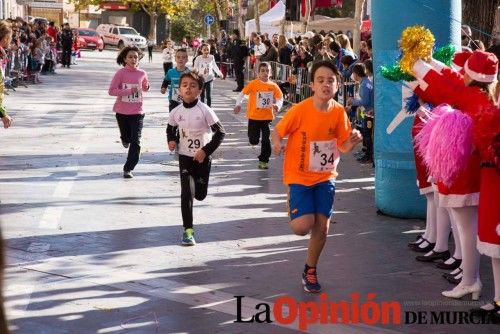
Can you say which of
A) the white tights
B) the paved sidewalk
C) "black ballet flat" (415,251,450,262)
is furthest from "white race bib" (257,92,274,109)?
the white tights

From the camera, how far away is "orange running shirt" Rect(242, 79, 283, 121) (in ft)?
49.3

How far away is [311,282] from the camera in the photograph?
755 centimetres

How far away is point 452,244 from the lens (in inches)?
387

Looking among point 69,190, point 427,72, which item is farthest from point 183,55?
point 427,72

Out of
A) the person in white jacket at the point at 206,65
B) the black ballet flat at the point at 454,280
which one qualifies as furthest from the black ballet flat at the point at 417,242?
the person in white jacket at the point at 206,65

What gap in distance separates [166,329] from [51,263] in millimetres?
2234

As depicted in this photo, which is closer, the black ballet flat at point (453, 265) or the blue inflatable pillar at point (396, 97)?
the black ballet flat at point (453, 265)

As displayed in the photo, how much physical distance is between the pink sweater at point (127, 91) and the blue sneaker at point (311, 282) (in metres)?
6.49

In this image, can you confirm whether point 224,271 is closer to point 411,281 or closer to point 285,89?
point 411,281

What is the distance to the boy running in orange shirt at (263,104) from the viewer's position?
1503 cm

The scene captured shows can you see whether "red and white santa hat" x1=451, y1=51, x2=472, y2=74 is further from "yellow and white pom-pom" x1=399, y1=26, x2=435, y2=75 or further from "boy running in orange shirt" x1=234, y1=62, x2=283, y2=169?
"boy running in orange shirt" x1=234, y1=62, x2=283, y2=169

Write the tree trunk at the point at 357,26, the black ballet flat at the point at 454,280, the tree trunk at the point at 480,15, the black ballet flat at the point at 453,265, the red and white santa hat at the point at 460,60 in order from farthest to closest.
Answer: the tree trunk at the point at 357,26, the tree trunk at the point at 480,15, the black ballet flat at the point at 453,265, the red and white santa hat at the point at 460,60, the black ballet flat at the point at 454,280

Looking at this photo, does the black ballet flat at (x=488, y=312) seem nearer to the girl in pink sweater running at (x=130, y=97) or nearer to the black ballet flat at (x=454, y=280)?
the black ballet flat at (x=454, y=280)

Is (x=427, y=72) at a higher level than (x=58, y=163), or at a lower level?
higher
